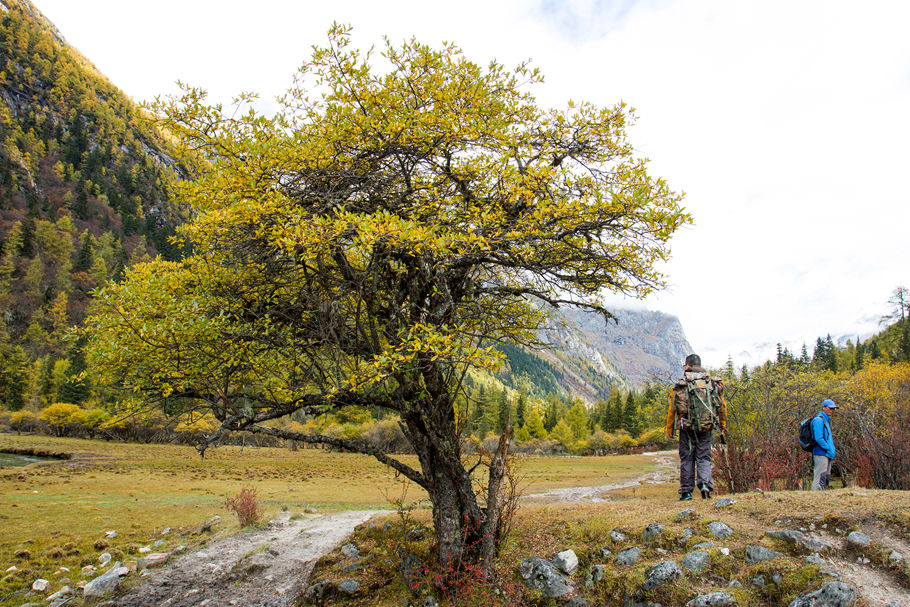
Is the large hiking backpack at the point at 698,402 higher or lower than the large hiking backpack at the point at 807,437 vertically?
higher

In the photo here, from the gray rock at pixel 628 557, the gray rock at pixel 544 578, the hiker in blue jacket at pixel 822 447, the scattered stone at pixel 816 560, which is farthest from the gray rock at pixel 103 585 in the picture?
the hiker in blue jacket at pixel 822 447

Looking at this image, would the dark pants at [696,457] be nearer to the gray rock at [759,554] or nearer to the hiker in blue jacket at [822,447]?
the gray rock at [759,554]

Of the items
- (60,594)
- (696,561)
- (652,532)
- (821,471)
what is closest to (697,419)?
(652,532)

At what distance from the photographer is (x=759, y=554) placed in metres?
6.20

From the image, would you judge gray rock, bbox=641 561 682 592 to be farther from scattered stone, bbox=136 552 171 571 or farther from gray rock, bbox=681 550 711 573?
scattered stone, bbox=136 552 171 571

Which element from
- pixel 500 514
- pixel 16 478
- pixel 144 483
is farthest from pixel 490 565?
pixel 16 478

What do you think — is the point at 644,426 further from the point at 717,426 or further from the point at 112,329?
the point at 112,329

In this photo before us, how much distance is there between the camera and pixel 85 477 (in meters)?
31.1

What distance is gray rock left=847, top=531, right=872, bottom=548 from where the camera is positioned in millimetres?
5959

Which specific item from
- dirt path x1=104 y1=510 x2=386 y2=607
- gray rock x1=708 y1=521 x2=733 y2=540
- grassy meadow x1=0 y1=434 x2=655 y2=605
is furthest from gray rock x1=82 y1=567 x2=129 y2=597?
gray rock x1=708 y1=521 x2=733 y2=540

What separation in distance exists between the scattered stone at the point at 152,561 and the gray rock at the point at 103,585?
802 mm

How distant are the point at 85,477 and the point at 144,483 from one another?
18.7 ft

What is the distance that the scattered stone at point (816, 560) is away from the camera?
5.78 m

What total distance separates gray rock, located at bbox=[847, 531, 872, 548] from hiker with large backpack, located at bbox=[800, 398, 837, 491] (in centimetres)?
498
